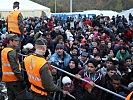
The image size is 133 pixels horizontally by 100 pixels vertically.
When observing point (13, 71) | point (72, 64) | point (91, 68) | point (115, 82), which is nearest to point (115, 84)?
point (115, 82)

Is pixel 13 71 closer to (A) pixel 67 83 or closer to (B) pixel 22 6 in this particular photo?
(A) pixel 67 83

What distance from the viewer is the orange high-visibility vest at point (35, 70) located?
5.30 meters

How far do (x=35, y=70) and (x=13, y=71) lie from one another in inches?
37.0

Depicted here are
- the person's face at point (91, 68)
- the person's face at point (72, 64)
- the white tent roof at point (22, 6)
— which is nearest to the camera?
the person's face at point (91, 68)

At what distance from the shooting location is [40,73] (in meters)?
5.27

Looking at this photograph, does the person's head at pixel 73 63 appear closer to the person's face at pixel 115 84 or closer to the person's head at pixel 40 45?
the person's face at pixel 115 84

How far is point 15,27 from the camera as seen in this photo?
31.1 ft

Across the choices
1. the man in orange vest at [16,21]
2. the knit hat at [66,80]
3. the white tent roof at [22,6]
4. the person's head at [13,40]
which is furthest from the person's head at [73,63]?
the white tent roof at [22,6]

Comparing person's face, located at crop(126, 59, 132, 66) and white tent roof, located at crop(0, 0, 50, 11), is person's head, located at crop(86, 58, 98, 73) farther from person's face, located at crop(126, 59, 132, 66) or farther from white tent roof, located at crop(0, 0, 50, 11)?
white tent roof, located at crop(0, 0, 50, 11)

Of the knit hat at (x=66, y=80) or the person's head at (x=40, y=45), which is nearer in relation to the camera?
the person's head at (x=40, y=45)

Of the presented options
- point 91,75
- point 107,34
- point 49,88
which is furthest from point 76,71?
point 107,34

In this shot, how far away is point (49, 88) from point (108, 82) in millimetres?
1320

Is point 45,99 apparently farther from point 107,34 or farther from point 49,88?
point 107,34

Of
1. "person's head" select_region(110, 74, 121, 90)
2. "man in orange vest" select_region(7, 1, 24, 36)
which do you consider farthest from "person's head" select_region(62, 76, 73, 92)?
"man in orange vest" select_region(7, 1, 24, 36)
